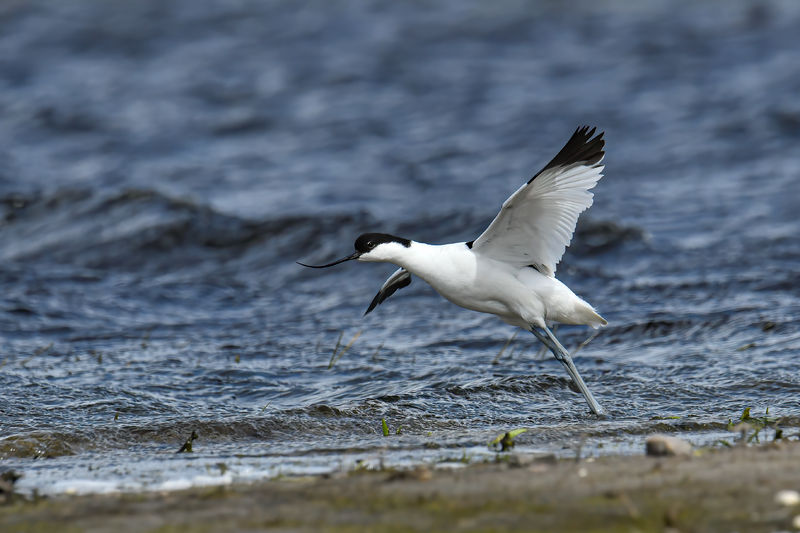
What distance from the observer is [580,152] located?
627 cm

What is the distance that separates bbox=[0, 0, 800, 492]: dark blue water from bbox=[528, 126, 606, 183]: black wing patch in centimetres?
153

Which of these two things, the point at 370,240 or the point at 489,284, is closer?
the point at 370,240

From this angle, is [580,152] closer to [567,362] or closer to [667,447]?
[567,362]

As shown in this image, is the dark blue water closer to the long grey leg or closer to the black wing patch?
the long grey leg

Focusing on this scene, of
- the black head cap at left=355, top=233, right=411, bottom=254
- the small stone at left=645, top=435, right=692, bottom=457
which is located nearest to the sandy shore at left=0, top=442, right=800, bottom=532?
the small stone at left=645, top=435, right=692, bottom=457

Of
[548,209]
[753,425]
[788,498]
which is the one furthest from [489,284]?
[788,498]

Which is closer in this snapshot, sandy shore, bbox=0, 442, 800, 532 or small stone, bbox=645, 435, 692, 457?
sandy shore, bbox=0, 442, 800, 532

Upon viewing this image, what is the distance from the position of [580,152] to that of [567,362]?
1.49 metres

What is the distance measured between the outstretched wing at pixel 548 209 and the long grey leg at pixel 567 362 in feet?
1.44

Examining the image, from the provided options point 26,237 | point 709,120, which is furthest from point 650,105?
point 26,237

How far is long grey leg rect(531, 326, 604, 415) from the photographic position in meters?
6.65

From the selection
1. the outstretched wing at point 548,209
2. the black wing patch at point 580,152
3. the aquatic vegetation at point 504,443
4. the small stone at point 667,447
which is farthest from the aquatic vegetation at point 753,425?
the black wing patch at point 580,152

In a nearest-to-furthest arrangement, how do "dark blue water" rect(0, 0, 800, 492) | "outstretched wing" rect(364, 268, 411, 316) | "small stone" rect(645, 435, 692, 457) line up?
"small stone" rect(645, 435, 692, 457), "dark blue water" rect(0, 0, 800, 492), "outstretched wing" rect(364, 268, 411, 316)

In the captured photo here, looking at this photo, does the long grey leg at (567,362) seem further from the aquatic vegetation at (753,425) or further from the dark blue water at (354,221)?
the aquatic vegetation at (753,425)
